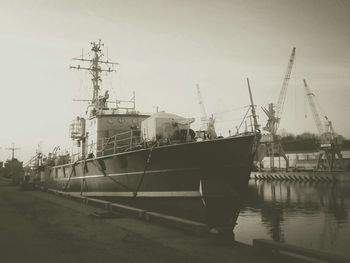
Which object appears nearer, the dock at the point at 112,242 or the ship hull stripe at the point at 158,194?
the dock at the point at 112,242

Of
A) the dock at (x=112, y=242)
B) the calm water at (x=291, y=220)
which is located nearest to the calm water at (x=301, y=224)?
the calm water at (x=291, y=220)

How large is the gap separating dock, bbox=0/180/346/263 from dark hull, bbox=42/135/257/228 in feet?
4.95

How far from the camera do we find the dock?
7.63m

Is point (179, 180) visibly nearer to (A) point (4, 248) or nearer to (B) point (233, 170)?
(B) point (233, 170)

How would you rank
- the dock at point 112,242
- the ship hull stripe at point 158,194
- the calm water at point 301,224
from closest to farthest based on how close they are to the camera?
1. the dock at point 112,242
2. the ship hull stripe at point 158,194
3. the calm water at point 301,224

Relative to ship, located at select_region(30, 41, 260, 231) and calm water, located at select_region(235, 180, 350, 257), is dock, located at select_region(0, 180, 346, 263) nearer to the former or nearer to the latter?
ship, located at select_region(30, 41, 260, 231)

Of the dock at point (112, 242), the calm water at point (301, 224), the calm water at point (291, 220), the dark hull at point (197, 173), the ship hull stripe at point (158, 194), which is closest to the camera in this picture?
the dock at point (112, 242)

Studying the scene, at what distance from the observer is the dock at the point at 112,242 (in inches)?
300

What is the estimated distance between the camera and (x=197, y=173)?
12.3 meters

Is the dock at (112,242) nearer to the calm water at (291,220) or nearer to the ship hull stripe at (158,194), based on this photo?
the ship hull stripe at (158,194)

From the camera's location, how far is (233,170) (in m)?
11.6

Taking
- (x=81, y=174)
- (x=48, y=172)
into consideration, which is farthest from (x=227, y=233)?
(x=48, y=172)

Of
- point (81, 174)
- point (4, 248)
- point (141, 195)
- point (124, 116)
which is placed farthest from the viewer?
point (81, 174)

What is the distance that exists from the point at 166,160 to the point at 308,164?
6994 cm
